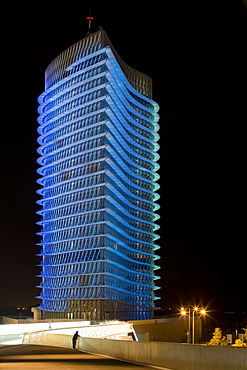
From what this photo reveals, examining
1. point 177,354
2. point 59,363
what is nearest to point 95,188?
point 59,363

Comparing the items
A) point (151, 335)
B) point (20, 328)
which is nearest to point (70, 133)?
point (151, 335)

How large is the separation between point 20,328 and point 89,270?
5767 cm

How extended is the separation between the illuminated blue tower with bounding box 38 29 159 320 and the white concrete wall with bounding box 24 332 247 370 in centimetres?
7758

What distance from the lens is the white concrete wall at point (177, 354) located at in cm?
2173

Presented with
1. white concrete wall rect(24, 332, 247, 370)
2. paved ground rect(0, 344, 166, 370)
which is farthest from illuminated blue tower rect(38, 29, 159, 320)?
paved ground rect(0, 344, 166, 370)

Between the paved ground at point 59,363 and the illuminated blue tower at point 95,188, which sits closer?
the paved ground at point 59,363

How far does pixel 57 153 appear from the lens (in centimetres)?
13088

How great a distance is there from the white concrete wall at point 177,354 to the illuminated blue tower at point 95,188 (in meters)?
77.6

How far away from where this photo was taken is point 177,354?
84.6 feet

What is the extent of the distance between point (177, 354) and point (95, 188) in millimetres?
94321

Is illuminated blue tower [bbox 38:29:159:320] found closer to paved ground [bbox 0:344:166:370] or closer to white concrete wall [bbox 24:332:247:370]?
white concrete wall [bbox 24:332:247:370]

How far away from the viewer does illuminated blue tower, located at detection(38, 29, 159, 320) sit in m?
118

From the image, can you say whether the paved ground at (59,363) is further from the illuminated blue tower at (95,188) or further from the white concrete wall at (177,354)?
the illuminated blue tower at (95,188)

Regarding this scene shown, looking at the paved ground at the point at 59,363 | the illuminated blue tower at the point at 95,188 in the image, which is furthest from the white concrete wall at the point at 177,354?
the illuminated blue tower at the point at 95,188
